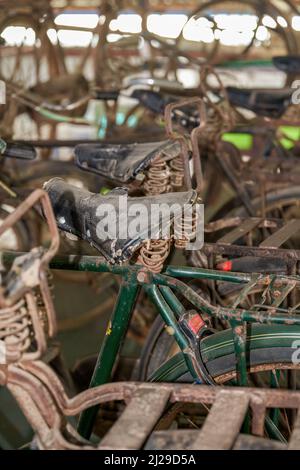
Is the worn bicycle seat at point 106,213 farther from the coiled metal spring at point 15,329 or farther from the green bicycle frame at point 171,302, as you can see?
the coiled metal spring at point 15,329

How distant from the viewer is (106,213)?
213 centimetres

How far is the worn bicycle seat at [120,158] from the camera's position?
2.55 m

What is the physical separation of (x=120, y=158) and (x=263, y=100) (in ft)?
5.20

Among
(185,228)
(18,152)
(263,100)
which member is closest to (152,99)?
(263,100)

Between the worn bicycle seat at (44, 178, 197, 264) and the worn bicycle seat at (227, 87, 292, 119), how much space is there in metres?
1.96

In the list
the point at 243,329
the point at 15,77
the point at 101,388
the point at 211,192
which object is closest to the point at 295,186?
the point at 211,192

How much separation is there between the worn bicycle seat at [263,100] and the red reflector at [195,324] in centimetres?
210

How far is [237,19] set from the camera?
577 centimetres

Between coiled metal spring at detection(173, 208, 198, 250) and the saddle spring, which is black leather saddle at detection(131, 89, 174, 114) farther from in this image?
coiled metal spring at detection(173, 208, 198, 250)

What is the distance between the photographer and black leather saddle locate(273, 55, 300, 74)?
14.2 ft

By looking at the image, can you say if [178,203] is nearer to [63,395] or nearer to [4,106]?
[63,395]

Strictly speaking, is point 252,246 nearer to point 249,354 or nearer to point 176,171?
point 176,171
